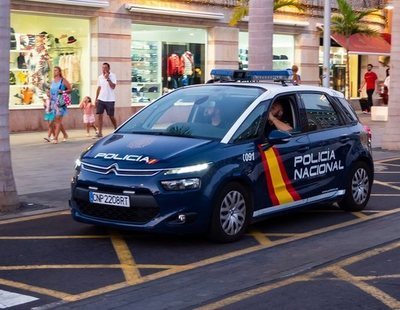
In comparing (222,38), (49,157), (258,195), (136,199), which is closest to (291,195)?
(258,195)

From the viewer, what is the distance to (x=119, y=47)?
22.1 metres

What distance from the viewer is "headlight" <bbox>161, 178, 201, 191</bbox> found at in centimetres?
760

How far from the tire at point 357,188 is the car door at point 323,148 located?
0.24 metres

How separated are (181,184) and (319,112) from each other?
2680 mm

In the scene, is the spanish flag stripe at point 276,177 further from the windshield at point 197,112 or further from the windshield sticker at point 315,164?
the windshield at point 197,112

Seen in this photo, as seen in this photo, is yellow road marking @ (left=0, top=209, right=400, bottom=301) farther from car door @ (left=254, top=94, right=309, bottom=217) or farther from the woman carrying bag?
the woman carrying bag

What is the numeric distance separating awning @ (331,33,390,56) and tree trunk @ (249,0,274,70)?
16.3 metres

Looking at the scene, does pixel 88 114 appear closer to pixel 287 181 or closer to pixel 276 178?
pixel 287 181

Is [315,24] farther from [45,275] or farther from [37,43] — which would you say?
Result: [45,275]

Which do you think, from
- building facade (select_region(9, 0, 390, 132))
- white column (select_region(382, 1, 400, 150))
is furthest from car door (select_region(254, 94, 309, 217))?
building facade (select_region(9, 0, 390, 132))

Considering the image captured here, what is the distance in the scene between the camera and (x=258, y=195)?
8383 millimetres

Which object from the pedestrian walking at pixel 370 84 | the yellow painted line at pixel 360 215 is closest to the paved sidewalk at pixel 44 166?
the yellow painted line at pixel 360 215

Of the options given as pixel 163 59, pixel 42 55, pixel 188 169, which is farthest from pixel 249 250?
pixel 163 59

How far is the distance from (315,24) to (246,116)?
2200cm
